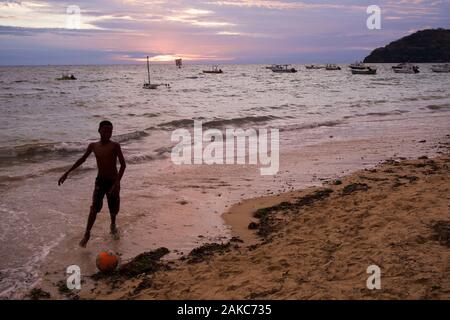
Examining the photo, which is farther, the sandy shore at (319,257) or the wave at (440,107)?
the wave at (440,107)

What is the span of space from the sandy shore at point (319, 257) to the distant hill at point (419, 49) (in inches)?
7277

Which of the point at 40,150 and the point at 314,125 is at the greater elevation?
the point at 314,125

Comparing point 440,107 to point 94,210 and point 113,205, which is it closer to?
point 113,205

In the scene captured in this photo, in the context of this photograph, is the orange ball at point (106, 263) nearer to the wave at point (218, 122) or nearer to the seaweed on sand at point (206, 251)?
the seaweed on sand at point (206, 251)

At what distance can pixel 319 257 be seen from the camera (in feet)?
16.9

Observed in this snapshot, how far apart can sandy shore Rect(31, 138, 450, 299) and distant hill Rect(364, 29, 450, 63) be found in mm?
184844

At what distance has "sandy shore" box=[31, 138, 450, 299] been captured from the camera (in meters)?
4.26

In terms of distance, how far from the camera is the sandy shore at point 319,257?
4.26 meters

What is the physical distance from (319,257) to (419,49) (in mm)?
190786

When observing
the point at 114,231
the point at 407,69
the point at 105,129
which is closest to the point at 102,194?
the point at 114,231

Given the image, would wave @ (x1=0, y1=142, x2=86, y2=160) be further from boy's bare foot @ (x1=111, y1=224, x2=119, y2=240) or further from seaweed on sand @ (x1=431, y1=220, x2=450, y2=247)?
seaweed on sand @ (x1=431, y1=220, x2=450, y2=247)

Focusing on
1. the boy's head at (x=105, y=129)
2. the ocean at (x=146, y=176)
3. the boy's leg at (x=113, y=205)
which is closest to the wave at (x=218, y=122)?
the ocean at (x=146, y=176)
